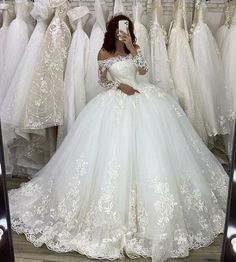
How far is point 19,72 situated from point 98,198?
671mm

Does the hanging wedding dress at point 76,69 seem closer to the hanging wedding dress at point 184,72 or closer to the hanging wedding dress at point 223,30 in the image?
the hanging wedding dress at point 184,72

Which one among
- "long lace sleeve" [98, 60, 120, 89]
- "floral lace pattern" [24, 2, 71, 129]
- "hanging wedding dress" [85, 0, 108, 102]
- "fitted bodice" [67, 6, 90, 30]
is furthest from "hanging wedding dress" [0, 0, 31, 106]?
"long lace sleeve" [98, 60, 120, 89]

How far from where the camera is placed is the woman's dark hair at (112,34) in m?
1.42

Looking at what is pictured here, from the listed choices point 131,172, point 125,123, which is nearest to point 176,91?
point 125,123

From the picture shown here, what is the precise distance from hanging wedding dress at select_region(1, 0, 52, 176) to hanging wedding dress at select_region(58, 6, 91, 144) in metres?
0.13

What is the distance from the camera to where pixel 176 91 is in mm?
1630

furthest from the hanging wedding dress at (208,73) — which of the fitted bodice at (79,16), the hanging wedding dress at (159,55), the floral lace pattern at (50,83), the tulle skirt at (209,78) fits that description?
the floral lace pattern at (50,83)

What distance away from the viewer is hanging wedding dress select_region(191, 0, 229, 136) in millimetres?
1604

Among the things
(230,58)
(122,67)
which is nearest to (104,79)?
(122,67)

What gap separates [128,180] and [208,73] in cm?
60

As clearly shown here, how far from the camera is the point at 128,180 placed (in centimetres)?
141

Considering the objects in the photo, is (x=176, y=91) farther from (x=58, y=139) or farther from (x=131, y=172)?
(x=58, y=139)

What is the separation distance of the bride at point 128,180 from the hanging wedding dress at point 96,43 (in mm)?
116

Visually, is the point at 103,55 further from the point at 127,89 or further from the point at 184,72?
the point at 184,72
